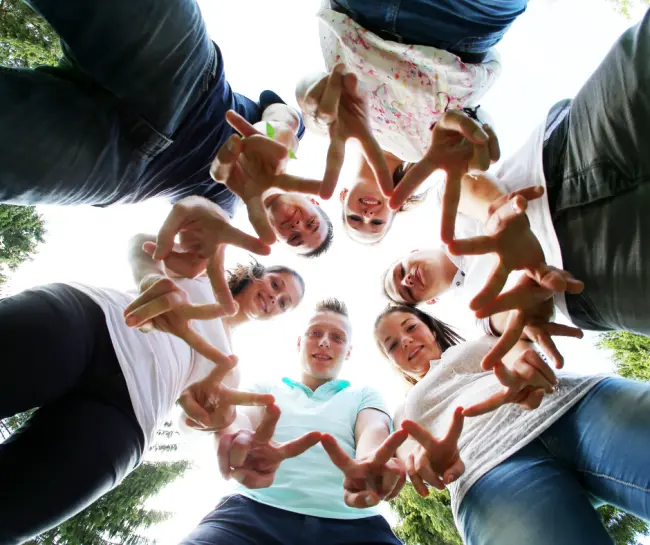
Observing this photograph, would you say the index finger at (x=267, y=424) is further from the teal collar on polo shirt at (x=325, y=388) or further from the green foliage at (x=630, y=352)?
the green foliage at (x=630, y=352)

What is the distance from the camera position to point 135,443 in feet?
2.98

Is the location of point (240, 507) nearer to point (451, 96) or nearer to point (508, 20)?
point (451, 96)

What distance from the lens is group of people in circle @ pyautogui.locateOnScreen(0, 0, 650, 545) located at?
650mm

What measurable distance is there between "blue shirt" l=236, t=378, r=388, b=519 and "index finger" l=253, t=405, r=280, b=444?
444mm

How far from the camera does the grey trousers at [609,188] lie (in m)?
0.64

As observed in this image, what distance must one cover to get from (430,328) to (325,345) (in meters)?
0.39

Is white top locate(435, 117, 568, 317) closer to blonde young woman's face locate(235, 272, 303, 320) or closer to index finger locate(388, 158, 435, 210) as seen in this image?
index finger locate(388, 158, 435, 210)

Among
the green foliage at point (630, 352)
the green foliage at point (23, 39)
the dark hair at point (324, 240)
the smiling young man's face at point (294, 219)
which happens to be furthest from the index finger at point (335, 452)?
the green foliage at point (630, 352)

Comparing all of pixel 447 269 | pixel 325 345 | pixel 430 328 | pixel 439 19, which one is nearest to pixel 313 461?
pixel 325 345

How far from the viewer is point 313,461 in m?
1.17

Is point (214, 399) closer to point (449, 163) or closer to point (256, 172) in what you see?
point (256, 172)

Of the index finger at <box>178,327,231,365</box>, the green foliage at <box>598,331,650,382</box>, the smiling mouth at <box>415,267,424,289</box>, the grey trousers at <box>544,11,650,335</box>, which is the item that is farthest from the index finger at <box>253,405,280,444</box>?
the green foliage at <box>598,331,650,382</box>

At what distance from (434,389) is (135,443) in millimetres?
765

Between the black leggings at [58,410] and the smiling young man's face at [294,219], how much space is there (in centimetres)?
55
